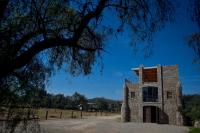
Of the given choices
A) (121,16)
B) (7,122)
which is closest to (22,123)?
(7,122)

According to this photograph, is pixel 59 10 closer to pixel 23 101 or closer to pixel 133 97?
pixel 23 101

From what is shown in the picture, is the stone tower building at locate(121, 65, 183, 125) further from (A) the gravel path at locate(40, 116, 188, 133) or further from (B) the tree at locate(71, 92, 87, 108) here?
(B) the tree at locate(71, 92, 87, 108)

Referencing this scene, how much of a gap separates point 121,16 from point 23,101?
9.42 feet

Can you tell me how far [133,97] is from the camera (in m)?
45.2

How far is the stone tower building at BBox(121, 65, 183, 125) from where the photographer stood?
41.2 meters

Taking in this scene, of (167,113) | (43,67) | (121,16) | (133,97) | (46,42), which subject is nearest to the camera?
(46,42)

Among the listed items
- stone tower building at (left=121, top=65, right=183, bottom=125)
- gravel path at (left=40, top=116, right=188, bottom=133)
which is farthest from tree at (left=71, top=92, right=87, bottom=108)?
gravel path at (left=40, top=116, right=188, bottom=133)

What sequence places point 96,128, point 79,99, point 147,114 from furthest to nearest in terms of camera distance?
point 79,99, point 147,114, point 96,128

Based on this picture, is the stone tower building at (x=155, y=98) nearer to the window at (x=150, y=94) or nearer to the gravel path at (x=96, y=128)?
the window at (x=150, y=94)

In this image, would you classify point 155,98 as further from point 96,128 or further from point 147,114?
point 96,128

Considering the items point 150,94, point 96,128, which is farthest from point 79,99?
point 96,128

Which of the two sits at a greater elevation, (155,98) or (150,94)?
(150,94)

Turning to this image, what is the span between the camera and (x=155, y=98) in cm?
4325

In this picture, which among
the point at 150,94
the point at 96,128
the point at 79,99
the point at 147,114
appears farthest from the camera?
the point at 79,99
